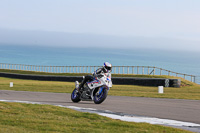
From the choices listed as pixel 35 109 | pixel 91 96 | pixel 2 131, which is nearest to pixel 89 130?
pixel 2 131

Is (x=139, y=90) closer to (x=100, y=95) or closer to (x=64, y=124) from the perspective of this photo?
(x=100, y=95)

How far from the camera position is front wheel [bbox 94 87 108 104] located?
50.3ft

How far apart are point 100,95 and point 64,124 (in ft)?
20.0

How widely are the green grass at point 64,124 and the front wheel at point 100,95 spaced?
3545 millimetres

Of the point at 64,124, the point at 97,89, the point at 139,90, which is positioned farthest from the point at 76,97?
the point at 139,90

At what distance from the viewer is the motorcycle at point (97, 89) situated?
15133 millimetres

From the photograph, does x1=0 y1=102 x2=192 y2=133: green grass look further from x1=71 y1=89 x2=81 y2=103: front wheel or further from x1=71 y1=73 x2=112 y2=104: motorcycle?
x1=71 y1=89 x2=81 y2=103: front wheel

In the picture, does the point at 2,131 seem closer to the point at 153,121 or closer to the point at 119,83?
the point at 153,121

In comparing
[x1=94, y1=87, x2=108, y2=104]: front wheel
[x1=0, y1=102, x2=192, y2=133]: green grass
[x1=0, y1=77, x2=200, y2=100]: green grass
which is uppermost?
[x1=94, y1=87, x2=108, y2=104]: front wheel

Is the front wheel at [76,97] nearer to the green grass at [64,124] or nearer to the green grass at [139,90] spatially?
the green grass at [64,124]

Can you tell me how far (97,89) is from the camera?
15.8 m

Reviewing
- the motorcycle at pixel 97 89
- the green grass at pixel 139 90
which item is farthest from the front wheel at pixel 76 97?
the green grass at pixel 139 90

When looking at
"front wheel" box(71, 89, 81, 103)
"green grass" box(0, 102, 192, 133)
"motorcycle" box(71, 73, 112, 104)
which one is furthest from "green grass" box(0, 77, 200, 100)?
"green grass" box(0, 102, 192, 133)

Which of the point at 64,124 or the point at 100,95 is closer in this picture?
the point at 64,124
